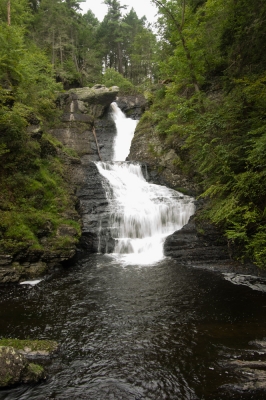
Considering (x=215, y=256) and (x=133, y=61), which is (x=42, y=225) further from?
(x=133, y=61)

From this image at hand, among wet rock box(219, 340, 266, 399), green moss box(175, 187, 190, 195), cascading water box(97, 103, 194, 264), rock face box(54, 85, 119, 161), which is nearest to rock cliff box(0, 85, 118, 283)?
rock face box(54, 85, 119, 161)

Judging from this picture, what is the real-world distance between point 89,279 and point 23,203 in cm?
479

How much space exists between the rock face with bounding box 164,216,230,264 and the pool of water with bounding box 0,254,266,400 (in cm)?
105

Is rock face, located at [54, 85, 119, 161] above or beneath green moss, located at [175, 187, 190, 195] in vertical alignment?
above

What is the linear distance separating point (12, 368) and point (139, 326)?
3252mm

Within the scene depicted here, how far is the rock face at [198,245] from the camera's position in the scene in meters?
11.5

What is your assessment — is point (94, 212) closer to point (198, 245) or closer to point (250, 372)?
point (198, 245)

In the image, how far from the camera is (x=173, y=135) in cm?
2038

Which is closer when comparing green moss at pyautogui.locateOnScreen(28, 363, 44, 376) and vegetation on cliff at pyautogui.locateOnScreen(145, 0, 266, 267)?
green moss at pyautogui.locateOnScreen(28, 363, 44, 376)

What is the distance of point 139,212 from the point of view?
1486 cm

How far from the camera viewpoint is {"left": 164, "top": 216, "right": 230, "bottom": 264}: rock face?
452 inches

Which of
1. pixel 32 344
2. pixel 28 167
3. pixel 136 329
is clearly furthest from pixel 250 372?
pixel 28 167

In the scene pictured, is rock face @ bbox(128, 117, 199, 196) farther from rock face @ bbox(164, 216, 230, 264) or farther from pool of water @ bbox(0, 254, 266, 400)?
pool of water @ bbox(0, 254, 266, 400)

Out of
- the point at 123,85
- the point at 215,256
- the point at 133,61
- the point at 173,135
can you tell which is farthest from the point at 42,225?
the point at 133,61
